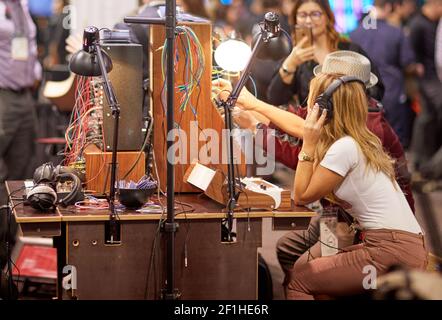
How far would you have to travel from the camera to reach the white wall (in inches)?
283

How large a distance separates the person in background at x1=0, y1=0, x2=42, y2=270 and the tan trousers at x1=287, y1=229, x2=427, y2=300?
3.08 m

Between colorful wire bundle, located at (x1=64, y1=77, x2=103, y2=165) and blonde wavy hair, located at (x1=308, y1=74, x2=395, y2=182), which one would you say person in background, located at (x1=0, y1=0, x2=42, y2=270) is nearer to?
colorful wire bundle, located at (x1=64, y1=77, x2=103, y2=165)

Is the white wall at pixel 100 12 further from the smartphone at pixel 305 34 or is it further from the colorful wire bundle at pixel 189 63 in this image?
the colorful wire bundle at pixel 189 63

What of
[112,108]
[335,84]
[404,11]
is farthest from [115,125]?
[404,11]

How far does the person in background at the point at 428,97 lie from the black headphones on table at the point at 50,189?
5599 mm

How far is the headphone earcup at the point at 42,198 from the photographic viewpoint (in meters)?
3.32

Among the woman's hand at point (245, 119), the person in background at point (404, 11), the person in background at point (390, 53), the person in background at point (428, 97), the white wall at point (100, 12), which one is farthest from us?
the person in background at point (404, 11)

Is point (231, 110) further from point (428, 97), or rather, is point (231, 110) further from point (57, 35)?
point (428, 97)

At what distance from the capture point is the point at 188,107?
12.3 feet

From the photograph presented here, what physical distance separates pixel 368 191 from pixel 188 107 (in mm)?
885

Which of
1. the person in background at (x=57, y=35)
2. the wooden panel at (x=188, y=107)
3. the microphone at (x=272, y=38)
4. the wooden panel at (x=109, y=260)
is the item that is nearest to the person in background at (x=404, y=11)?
the person in background at (x=57, y=35)

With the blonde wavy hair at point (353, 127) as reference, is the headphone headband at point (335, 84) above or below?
above

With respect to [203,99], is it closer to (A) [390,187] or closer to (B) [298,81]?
(A) [390,187]
